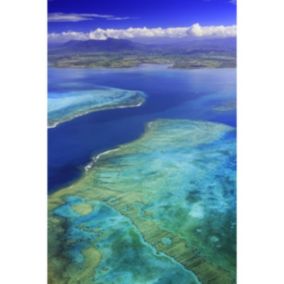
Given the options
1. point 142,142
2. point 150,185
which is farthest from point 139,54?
point 150,185

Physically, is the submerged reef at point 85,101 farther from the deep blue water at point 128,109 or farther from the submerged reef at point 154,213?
the submerged reef at point 154,213

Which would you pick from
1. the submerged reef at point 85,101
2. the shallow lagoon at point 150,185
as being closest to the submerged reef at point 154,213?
the shallow lagoon at point 150,185

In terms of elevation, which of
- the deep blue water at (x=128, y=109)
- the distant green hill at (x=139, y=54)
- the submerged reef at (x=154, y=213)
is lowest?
the submerged reef at (x=154, y=213)

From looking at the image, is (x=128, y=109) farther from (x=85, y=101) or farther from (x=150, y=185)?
(x=150, y=185)

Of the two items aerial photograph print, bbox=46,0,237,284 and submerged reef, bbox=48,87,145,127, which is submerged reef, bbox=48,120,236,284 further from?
submerged reef, bbox=48,87,145,127
